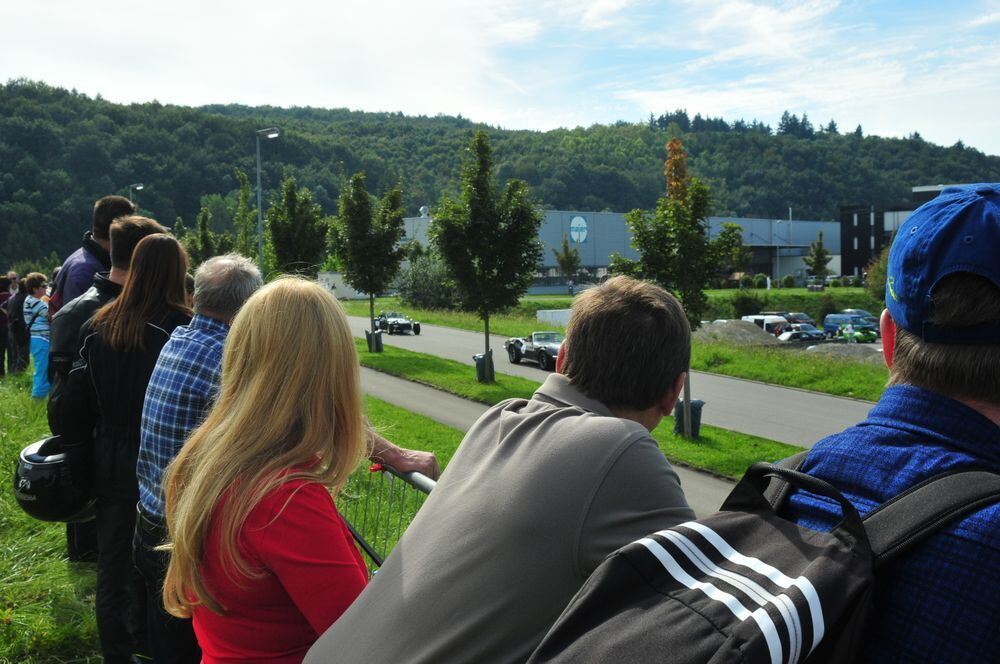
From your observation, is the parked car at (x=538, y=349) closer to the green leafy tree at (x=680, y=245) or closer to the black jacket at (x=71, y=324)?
the green leafy tree at (x=680, y=245)

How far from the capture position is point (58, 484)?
401 cm

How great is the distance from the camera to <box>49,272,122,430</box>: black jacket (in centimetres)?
441

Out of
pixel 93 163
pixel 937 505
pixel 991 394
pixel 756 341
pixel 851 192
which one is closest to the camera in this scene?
pixel 937 505

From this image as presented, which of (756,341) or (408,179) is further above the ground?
(408,179)

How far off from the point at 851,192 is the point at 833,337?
395ft

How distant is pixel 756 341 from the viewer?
37.0 m

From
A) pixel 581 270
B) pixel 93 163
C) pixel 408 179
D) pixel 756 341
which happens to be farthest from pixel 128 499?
pixel 408 179

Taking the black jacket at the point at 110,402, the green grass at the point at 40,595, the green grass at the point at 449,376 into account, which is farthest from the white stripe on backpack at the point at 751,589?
the green grass at the point at 449,376

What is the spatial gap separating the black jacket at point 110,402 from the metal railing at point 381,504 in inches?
43.2

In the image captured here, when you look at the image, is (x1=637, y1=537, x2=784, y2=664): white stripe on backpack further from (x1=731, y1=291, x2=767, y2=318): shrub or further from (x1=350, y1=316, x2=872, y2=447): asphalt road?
(x1=731, y1=291, x2=767, y2=318): shrub

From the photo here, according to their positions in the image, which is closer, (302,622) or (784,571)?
(784,571)

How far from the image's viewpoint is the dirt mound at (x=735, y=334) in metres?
36.4

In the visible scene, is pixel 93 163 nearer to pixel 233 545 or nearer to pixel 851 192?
pixel 233 545

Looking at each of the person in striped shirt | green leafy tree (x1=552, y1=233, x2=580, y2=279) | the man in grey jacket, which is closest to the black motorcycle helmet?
the man in grey jacket
